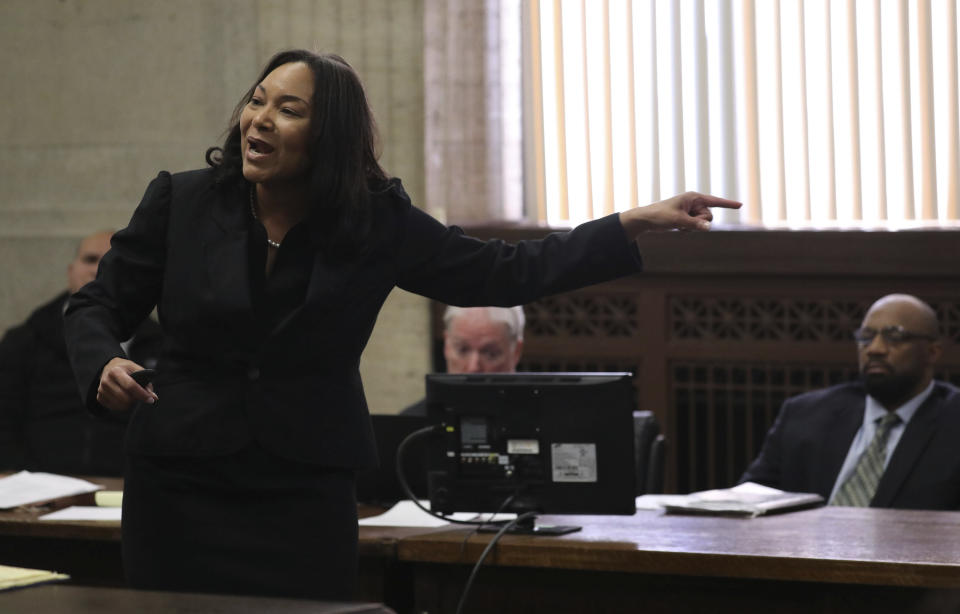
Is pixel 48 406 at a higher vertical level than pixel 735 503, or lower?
higher

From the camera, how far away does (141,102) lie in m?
6.46

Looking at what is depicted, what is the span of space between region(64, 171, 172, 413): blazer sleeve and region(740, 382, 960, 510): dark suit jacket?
2690 millimetres

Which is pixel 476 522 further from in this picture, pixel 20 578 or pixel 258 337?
pixel 20 578

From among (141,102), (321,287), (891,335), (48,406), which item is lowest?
(48,406)

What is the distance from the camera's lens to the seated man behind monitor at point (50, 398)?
214 inches

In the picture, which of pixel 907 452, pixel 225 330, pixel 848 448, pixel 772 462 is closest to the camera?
pixel 225 330

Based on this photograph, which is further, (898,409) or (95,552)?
(898,409)

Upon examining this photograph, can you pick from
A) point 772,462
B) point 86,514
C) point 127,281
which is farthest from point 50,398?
point 127,281

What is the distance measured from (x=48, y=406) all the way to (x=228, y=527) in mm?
3500

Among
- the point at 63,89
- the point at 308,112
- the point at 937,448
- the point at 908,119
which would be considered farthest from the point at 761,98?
the point at 308,112

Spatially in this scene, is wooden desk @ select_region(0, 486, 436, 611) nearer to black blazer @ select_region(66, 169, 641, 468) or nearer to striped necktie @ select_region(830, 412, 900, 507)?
black blazer @ select_region(66, 169, 641, 468)

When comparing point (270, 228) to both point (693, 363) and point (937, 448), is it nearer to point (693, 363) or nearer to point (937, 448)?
point (937, 448)

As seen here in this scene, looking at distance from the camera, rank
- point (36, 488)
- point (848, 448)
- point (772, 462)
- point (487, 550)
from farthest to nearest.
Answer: point (772, 462) < point (848, 448) < point (36, 488) < point (487, 550)

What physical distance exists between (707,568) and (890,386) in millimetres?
2061
